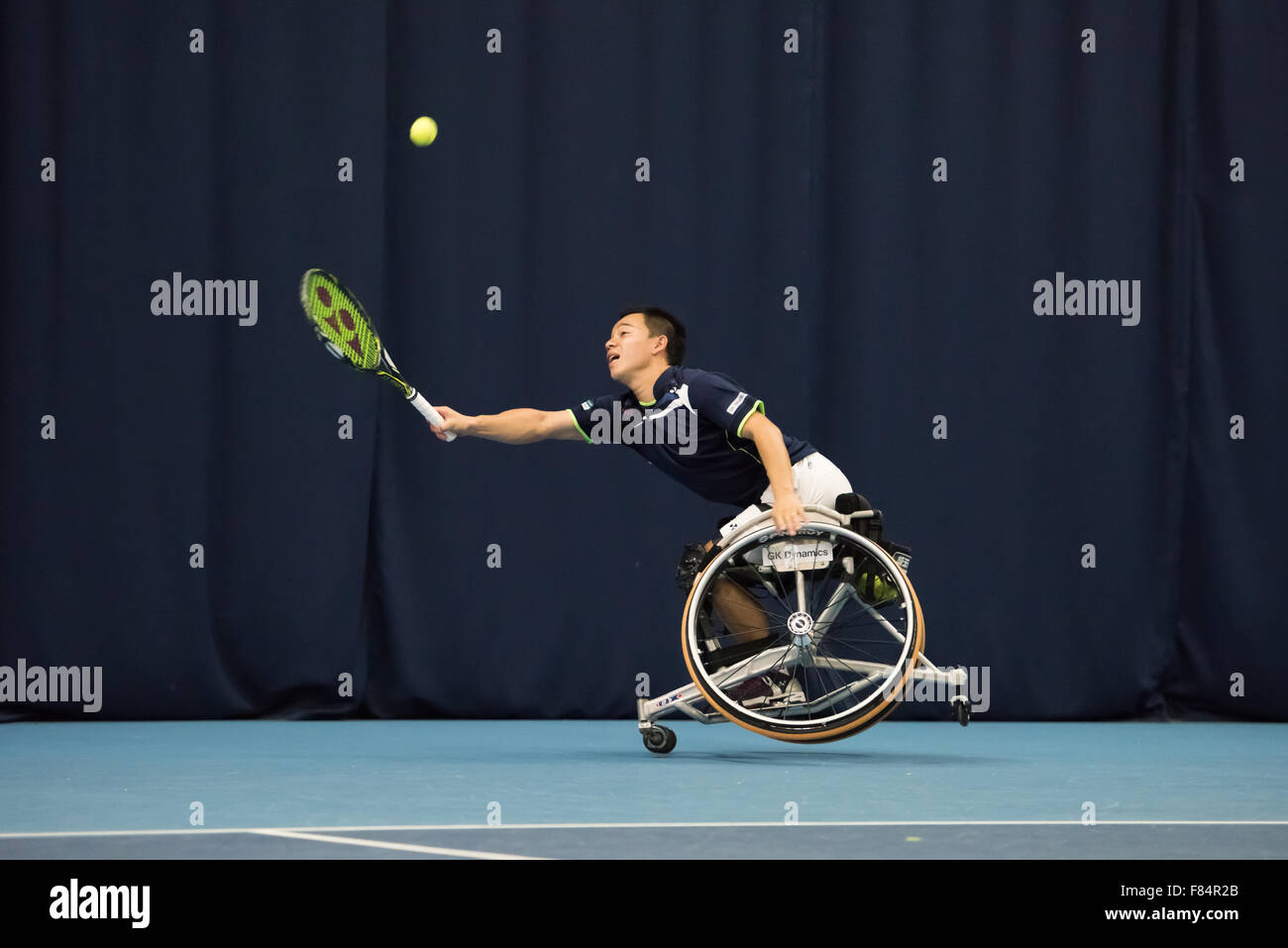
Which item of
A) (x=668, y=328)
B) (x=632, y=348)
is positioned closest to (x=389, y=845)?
(x=632, y=348)

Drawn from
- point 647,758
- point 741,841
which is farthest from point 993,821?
point 647,758

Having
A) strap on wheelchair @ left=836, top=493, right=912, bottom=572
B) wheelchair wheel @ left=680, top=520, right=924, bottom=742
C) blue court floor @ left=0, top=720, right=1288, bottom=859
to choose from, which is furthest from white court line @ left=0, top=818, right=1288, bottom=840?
strap on wheelchair @ left=836, top=493, right=912, bottom=572

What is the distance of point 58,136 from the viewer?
→ 588cm

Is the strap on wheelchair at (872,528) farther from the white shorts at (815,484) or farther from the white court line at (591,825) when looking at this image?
the white court line at (591,825)

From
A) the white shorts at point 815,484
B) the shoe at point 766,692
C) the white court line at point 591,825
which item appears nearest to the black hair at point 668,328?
the white shorts at point 815,484

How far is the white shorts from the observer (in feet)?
14.9

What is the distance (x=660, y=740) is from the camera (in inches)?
179

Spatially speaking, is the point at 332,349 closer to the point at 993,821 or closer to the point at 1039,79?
the point at 993,821

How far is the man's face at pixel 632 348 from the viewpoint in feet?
15.3

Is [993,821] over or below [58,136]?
below

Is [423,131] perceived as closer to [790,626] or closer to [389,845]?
[790,626]

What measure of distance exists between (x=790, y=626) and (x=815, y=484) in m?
0.52

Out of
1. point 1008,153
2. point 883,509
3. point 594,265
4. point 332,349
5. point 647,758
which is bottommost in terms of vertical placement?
point 647,758

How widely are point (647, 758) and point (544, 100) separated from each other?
2827mm
